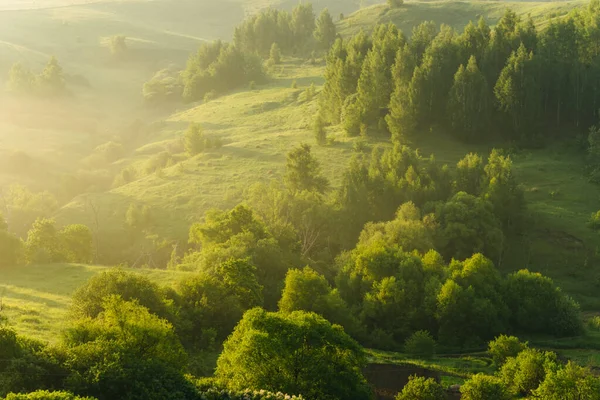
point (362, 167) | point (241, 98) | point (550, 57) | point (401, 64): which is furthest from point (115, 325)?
point (241, 98)

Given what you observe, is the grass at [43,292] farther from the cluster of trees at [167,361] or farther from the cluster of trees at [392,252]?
the cluster of trees at [392,252]

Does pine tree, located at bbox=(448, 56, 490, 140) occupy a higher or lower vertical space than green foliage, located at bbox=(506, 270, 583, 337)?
higher

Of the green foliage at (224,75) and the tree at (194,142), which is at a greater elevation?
the green foliage at (224,75)

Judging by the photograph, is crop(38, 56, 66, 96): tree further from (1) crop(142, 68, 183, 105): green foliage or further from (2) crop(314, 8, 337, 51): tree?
(2) crop(314, 8, 337, 51): tree

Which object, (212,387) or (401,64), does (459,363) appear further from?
(401,64)

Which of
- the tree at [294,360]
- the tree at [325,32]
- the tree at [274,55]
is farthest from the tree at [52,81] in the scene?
the tree at [294,360]

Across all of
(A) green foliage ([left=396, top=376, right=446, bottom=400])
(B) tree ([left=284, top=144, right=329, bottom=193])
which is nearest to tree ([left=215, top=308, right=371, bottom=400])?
(A) green foliage ([left=396, top=376, right=446, bottom=400])

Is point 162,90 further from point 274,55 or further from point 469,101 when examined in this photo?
point 469,101
